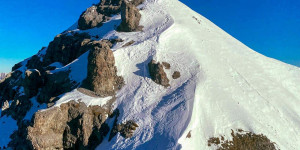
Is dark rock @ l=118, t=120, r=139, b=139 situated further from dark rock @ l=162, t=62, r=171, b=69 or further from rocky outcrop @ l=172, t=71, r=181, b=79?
dark rock @ l=162, t=62, r=171, b=69

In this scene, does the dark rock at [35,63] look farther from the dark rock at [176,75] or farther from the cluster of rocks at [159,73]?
the dark rock at [176,75]

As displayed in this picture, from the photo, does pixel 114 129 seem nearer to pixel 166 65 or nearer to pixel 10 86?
pixel 166 65

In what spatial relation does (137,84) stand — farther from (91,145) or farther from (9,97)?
(9,97)

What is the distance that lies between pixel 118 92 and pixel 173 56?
13.6 metres

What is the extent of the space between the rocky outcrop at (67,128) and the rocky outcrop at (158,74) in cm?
1088

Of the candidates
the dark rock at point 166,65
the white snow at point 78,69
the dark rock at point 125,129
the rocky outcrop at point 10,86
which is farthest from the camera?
the rocky outcrop at point 10,86

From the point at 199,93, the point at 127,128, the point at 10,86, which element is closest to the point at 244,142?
the point at 199,93

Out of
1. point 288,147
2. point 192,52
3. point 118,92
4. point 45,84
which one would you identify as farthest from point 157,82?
point 45,84

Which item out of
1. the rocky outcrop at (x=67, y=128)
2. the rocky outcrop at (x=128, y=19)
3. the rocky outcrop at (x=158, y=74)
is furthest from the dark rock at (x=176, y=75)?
the rocky outcrop at (x=128, y=19)

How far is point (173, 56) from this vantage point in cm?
4059

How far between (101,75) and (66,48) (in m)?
24.8

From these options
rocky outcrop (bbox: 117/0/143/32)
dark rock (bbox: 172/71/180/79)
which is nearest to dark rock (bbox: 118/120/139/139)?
dark rock (bbox: 172/71/180/79)

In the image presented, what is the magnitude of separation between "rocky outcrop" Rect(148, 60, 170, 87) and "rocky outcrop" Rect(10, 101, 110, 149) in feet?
35.7

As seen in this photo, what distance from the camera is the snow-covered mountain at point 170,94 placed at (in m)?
27.8
